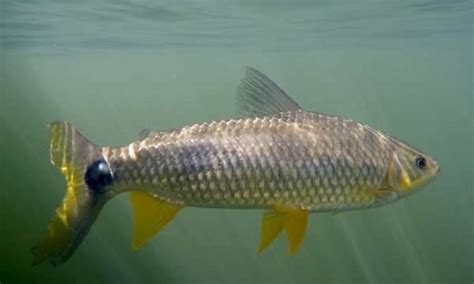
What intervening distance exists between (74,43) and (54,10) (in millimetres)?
7677

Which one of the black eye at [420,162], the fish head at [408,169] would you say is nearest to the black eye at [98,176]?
the fish head at [408,169]

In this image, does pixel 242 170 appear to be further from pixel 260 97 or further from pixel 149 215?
pixel 149 215

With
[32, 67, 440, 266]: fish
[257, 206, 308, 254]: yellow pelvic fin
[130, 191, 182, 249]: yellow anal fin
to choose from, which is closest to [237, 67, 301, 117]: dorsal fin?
[32, 67, 440, 266]: fish

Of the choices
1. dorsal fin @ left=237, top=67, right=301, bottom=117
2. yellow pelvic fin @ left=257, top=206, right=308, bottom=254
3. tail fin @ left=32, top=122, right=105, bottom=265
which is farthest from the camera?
dorsal fin @ left=237, top=67, right=301, bottom=117

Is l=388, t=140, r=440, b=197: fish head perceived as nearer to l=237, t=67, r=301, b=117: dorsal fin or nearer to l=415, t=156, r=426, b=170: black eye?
l=415, t=156, r=426, b=170: black eye

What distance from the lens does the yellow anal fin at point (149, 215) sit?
13.8 ft

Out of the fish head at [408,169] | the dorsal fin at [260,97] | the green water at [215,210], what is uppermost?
the dorsal fin at [260,97]

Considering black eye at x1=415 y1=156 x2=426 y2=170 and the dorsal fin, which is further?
black eye at x1=415 y1=156 x2=426 y2=170

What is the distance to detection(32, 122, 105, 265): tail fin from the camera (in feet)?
12.7

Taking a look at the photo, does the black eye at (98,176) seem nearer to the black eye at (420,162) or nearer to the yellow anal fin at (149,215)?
the yellow anal fin at (149,215)

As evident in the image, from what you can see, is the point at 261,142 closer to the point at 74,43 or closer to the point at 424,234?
the point at 424,234

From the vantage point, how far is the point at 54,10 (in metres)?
16.7

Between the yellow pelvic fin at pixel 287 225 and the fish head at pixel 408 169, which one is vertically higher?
the fish head at pixel 408 169

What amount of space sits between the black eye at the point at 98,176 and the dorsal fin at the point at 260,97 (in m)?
1.13
